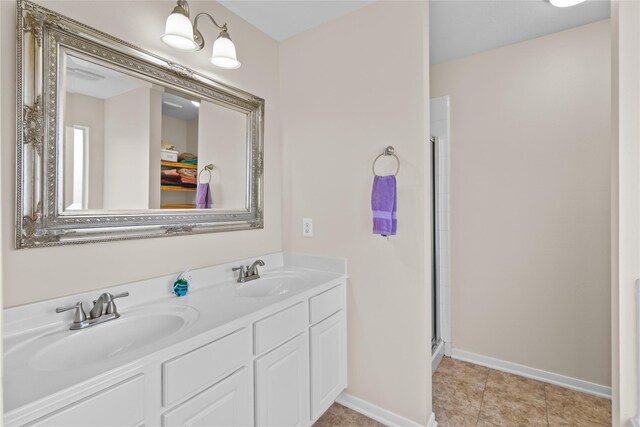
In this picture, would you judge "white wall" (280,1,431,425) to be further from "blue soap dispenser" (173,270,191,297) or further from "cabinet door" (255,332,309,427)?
"blue soap dispenser" (173,270,191,297)

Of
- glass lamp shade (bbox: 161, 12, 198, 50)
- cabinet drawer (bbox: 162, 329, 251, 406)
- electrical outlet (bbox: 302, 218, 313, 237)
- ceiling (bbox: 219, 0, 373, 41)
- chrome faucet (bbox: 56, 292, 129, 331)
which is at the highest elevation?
ceiling (bbox: 219, 0, 373, 41)

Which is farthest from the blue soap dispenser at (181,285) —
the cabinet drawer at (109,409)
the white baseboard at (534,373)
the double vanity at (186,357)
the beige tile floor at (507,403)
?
the white baseboard at (534,373)

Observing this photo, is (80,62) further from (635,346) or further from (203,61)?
(635,346)

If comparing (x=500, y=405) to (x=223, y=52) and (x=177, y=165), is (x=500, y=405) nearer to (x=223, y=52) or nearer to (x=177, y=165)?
(x=177, y=165)

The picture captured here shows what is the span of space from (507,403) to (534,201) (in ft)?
4.55

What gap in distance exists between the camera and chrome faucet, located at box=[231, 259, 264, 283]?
6.16ft

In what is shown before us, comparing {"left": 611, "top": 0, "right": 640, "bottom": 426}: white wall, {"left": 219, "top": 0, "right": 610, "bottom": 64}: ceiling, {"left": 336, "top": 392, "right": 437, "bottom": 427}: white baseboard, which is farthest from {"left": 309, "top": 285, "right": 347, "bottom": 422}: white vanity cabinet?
{"left": 219, "top": 0, "right": 610, "bottom": 64}: ceiling

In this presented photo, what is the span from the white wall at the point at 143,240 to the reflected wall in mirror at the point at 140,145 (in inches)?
6.6

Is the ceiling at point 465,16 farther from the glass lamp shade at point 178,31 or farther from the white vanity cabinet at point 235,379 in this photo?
the white vanity cabinet at point 235,379

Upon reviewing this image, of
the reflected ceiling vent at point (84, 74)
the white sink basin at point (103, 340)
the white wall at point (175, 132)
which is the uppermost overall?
the reflected ceiling vent at point (84, 74)

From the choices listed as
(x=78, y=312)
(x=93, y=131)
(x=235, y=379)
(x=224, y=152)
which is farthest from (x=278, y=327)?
(x=93, y=131)

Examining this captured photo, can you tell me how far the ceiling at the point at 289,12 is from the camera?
1.89 metres

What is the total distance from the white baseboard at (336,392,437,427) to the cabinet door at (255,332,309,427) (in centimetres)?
45

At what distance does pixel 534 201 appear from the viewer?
231 centimetres
